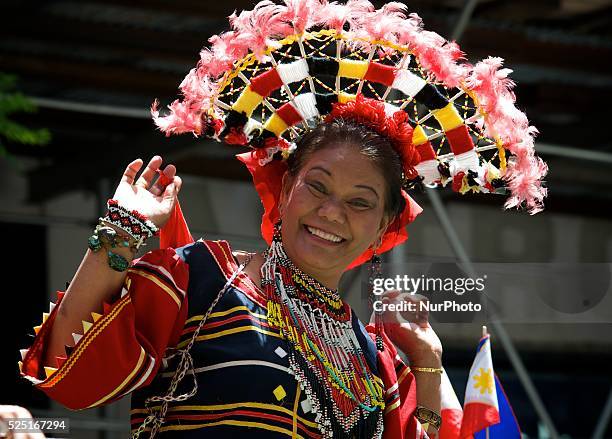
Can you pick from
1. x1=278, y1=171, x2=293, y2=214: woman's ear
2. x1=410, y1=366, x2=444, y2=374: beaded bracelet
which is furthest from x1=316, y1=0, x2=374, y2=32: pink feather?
x1=410, y1=366, x2=444, y2=374: beaded bracelet

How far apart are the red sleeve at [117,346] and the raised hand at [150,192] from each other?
3.8 inches

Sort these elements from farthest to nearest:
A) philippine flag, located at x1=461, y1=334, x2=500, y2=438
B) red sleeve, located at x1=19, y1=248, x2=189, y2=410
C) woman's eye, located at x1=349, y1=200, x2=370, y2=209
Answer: philippine flag, located at x1=461, y1=334, x2=500, y2=438, woman's eye, located at x1=349, y1=200, x2=370, y2=209, red sleeve, located at x1=19, y1=248, x2=189, y2=410

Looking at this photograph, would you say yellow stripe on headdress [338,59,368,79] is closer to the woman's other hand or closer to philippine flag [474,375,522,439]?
Result: the woman's other hand

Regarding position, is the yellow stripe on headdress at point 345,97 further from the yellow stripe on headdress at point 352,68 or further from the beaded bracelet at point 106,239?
the beaded bracelet at point 106,239

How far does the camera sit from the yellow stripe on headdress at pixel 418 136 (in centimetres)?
266

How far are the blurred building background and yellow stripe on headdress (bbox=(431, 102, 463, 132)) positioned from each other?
260 centimetres

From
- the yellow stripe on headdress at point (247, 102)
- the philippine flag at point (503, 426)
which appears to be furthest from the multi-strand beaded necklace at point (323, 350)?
the philippine flag at point (503, 426)

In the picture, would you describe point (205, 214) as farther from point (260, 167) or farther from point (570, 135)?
point (260, 167)

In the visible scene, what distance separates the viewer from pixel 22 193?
5820 millimetres

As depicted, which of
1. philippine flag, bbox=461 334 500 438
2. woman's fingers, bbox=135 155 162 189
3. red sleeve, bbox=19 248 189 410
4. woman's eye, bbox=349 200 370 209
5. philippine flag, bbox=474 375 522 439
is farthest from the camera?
philippine flag, bbox=474 375 522 439

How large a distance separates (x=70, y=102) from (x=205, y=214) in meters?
0.85

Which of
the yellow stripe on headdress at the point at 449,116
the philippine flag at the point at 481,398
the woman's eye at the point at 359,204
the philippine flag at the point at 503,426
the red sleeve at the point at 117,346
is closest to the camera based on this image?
the red sleeve at the point at 117,346

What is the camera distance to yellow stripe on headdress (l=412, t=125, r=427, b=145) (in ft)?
8.74

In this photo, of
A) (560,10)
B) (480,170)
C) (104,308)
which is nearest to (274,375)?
(104,308)
